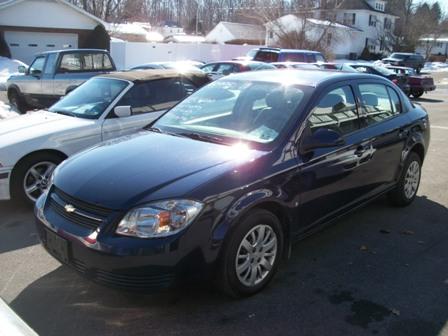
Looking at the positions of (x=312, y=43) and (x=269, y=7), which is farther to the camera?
(x=269, y=7)

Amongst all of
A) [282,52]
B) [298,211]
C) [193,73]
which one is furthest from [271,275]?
[282,52]

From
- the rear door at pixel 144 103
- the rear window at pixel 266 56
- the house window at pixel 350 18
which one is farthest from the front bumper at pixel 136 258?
the house window at pixel 350 18

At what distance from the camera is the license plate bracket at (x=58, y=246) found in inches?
129

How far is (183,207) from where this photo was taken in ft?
10.2

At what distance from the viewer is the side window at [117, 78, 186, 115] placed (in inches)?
249

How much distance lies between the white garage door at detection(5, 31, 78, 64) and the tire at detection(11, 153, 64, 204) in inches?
998

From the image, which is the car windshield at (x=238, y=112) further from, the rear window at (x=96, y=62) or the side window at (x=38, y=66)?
the side window at (x=38, y=66)

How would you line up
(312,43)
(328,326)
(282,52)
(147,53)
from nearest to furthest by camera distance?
(328,326) < (282,52) < (147,53) < (312,43)

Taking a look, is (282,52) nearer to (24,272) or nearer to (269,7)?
(24,272)

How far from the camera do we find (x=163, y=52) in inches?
1339

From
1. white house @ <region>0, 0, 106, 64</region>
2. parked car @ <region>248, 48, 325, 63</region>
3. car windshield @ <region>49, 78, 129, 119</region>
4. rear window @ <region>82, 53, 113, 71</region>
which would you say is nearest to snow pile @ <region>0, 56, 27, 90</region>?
white house @ <region>0, 0, 106, 64</region>

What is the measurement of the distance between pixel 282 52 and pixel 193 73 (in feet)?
46.3

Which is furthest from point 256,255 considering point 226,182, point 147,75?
point 147,75

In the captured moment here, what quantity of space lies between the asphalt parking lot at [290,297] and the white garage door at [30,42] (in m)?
26.4
